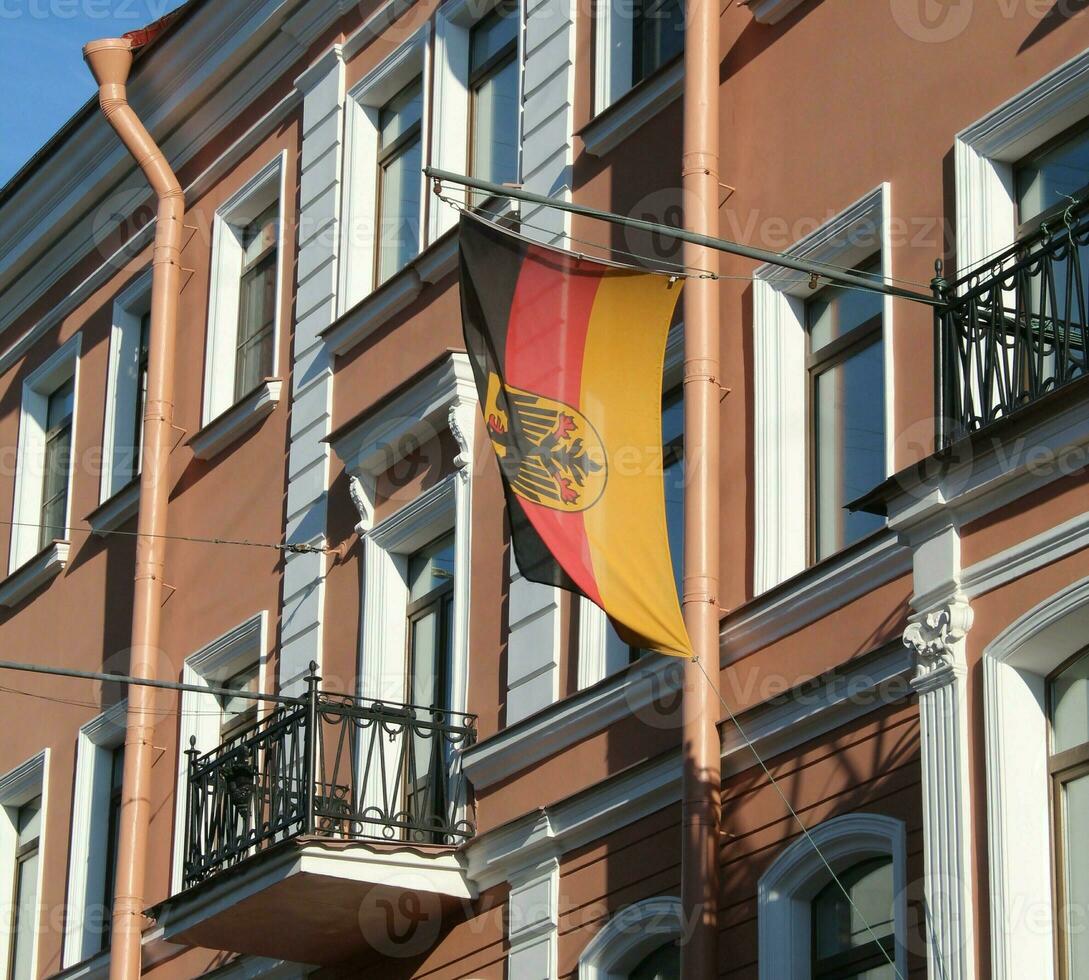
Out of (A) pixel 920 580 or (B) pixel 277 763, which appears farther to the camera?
(B) pixel 277 763

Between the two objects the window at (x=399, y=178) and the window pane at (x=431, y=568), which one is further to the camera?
the window at (x=399, y=178)

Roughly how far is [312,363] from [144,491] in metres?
2.09

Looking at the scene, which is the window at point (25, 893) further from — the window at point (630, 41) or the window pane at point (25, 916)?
the window at point (630, 41)

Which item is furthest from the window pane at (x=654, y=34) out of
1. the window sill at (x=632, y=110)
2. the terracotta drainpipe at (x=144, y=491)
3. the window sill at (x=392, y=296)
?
the terracotta drainpipe at (x=144, y=491)

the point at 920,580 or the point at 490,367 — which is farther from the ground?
the point at 490,367

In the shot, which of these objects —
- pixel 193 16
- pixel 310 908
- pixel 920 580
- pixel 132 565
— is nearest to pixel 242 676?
pixel 132 565

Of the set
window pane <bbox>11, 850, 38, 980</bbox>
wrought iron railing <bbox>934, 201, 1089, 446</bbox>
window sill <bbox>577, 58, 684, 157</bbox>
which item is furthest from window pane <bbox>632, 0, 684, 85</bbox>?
window pane <bbox>11, 850, 38, 980</bbox>

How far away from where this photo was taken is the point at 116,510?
73.1 ft

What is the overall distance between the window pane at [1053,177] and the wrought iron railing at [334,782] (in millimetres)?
5031

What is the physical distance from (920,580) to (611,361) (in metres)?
1.95

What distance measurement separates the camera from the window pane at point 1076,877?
11.0 m

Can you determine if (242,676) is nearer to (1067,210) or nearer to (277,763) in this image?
(277,763)

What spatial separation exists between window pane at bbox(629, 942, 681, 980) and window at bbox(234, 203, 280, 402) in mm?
7410

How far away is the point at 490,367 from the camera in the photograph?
42.2ft
